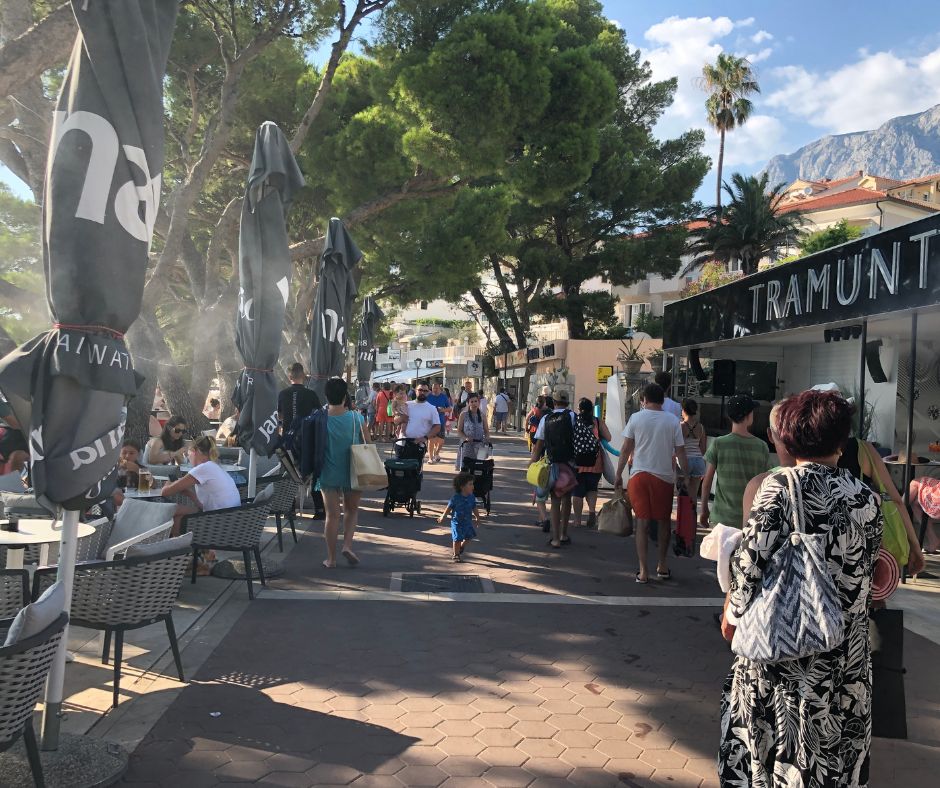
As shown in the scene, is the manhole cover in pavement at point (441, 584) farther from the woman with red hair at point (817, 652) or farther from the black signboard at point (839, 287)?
the black signboard at point (839, 287)

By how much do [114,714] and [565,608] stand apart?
335 cm

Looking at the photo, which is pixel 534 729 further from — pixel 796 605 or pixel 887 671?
pixel 796 605

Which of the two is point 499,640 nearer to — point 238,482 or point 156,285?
point 238,482

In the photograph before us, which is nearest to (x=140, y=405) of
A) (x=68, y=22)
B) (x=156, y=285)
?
(x=156, y=285)

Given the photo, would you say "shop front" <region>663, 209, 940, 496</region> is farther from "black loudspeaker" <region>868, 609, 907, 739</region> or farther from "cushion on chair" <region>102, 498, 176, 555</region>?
"cushion on chair" <region>102, 498, 176, 555</region>

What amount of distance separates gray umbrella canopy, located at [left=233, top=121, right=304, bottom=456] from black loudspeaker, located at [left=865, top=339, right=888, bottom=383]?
7807 millimetres

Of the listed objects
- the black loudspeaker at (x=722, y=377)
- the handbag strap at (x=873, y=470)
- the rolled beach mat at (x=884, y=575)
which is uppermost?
the black loudspeaker at (x=722, y=377)

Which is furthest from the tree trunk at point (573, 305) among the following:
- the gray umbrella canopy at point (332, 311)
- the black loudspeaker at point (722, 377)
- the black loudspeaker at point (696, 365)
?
the gray umbrella canopy at point (332, 311)

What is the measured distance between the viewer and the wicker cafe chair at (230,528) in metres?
5.84

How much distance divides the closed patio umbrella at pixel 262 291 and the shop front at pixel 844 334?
18.2 feet

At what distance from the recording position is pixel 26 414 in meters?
3.66

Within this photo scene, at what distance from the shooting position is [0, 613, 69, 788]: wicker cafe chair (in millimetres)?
2762

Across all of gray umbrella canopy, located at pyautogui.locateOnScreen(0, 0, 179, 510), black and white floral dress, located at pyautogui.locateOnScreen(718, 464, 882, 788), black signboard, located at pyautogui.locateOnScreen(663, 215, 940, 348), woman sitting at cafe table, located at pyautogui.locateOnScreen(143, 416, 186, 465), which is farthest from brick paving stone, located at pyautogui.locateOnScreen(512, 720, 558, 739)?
woman sitting at cafe table, located at pyautogui.locateOnScreen(143, 416, 186, 465)

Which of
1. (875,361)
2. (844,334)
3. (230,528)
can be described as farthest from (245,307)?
(875,361)
